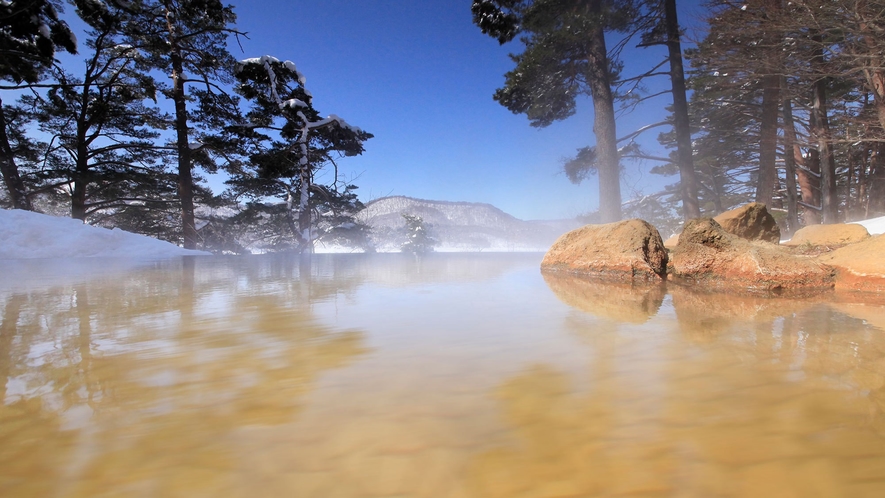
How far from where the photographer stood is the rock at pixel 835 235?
429cm

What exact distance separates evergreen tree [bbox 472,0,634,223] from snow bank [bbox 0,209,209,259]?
9.32m

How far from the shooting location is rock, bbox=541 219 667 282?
3279 mm

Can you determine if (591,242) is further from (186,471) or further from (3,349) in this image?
(3,349)

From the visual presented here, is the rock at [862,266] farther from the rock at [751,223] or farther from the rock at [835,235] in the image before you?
the rock at [835,235]

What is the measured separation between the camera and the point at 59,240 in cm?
528

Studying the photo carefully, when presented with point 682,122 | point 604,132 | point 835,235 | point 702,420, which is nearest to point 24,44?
point 702,420

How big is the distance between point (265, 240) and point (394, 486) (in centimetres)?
1727

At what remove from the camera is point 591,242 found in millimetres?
3910

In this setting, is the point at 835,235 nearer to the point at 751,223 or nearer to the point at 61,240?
the point at 751,223

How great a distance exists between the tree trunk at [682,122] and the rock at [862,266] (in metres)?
6.31

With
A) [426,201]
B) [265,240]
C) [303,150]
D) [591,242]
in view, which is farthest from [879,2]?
[426,201]

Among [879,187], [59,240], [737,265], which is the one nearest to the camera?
[737,265]

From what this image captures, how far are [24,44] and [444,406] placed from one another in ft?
45.6

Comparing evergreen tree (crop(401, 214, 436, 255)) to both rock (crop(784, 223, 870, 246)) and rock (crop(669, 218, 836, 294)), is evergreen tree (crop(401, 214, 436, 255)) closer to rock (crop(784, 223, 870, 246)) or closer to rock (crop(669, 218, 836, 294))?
rock (crop(784, 223, 870, 246))
